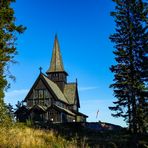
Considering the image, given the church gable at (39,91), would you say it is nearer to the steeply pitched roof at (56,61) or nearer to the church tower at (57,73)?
the church tower at (57,73)

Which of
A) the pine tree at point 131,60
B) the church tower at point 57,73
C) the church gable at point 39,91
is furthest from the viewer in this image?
the church tower at point 57,73

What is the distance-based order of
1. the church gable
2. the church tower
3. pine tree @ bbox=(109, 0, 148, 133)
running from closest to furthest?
pine tree @ bbox=(109, 0, 148, 133), the church gable, the church tower

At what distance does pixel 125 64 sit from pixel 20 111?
32.2 meters

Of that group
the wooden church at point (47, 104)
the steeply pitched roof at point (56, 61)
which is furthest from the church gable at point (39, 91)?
the steeply pitched roof at point (56, 61)

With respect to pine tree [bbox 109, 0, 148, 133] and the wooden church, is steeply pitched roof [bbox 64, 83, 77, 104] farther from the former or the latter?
pine tree [bbox 109, 0, 148, 133]

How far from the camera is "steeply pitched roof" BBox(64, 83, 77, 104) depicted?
2980 inches

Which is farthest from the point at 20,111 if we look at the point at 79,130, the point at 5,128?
the point at 5,128

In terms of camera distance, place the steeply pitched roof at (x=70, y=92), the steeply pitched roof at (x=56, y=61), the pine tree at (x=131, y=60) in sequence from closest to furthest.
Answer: the pine tree at (x=131, y=60) < the steeply pitched roof at (x=70, y=92) < the steeply pitched roof at (x=56, y=61)

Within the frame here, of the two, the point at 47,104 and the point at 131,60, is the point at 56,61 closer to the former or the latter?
the point at 47,104

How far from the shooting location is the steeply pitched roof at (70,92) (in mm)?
75688

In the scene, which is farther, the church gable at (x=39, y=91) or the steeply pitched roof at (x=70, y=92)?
the steeply pitched roof at (x=70, y=92)

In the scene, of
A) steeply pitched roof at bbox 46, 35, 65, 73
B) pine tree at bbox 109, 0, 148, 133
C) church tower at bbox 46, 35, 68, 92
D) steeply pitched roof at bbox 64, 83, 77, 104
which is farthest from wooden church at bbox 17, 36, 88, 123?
pine tree at bbox 109, 0, 148, 133

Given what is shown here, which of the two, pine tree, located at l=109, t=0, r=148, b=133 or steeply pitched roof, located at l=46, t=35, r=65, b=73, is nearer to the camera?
pine tree, located at l=109, t=0, r=148, b=133

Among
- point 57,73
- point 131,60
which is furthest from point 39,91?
point 131,60
